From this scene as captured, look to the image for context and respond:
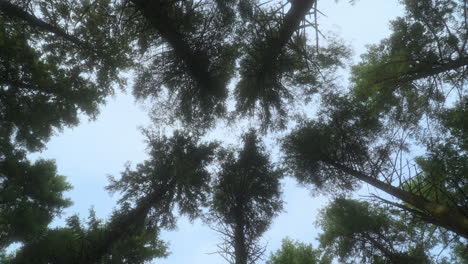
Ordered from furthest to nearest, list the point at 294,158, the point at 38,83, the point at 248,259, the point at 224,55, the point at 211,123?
1. the point at 294,158
2. the point at 211,123
3. the point at 38,83
4. the point at 224,55
5. the point at 248,259

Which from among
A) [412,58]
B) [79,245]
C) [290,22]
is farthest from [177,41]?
[79,245]

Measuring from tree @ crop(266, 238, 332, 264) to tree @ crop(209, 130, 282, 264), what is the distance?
4209 mm

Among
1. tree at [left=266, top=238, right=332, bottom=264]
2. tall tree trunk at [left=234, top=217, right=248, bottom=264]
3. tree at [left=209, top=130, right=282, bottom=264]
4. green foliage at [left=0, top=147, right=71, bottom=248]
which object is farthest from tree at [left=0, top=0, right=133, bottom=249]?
tree at [left=266, top=238, right=332, bottom=264]

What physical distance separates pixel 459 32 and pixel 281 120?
638 centimetres

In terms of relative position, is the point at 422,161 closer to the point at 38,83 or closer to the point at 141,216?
the point at 141,216

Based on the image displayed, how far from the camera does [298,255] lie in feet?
43.9

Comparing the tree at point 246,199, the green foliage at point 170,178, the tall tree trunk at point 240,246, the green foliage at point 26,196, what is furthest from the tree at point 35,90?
the tall tree trunk at point 240,246

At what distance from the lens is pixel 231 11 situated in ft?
21.2

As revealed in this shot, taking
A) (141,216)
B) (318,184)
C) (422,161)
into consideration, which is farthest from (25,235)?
(422,161)

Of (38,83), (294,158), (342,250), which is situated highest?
(38,83)

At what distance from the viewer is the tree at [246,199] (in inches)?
201

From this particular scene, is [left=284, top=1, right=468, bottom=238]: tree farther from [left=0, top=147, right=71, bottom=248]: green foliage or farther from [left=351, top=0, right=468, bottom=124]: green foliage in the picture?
[left=0, top=147, right=71, bottom=248]: green foliage

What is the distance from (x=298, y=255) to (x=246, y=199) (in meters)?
8.58

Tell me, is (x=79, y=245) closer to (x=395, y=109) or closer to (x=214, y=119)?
(x=214, y=119)
